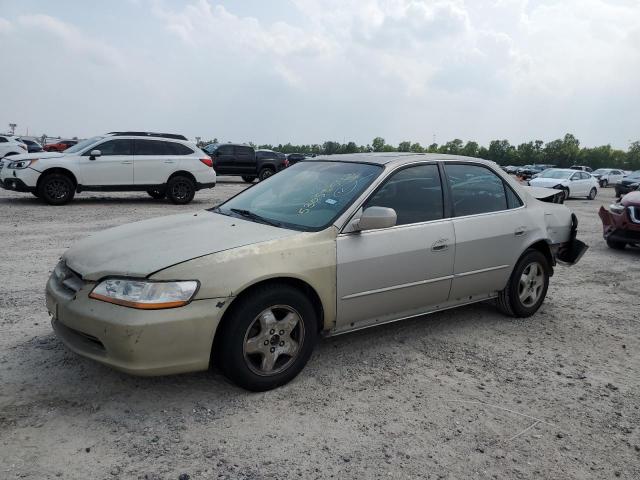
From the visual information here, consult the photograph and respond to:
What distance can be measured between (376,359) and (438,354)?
53 cm

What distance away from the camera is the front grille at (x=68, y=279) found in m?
3.29

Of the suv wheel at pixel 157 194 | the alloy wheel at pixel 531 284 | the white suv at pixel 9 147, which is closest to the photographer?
the alloy wheel at pixel 531 284

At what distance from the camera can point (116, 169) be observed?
1283cm

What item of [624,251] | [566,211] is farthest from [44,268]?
[624,251]

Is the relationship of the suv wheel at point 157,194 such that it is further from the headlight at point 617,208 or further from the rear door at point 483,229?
the rear door at point 483,229

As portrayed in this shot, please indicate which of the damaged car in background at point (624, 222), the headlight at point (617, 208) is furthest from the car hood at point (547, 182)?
the headlight at point (617, 208)

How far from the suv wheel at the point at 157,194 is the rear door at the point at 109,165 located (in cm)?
93

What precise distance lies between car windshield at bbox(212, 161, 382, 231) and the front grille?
1298 millimetres

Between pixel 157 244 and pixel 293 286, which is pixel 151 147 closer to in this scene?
pixel 157 244

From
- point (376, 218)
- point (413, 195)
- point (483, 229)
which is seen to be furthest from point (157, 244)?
point (483, 229)

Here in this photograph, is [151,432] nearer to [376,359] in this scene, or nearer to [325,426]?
[325,426]

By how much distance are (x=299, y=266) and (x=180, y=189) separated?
1108 centimetres

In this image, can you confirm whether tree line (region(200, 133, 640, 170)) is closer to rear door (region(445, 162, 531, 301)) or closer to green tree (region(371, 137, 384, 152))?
green tree (region(371, 137, 384, 152))

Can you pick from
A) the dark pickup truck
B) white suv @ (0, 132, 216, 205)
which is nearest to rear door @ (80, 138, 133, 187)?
white suv @ (0, 132, 216, 205)
